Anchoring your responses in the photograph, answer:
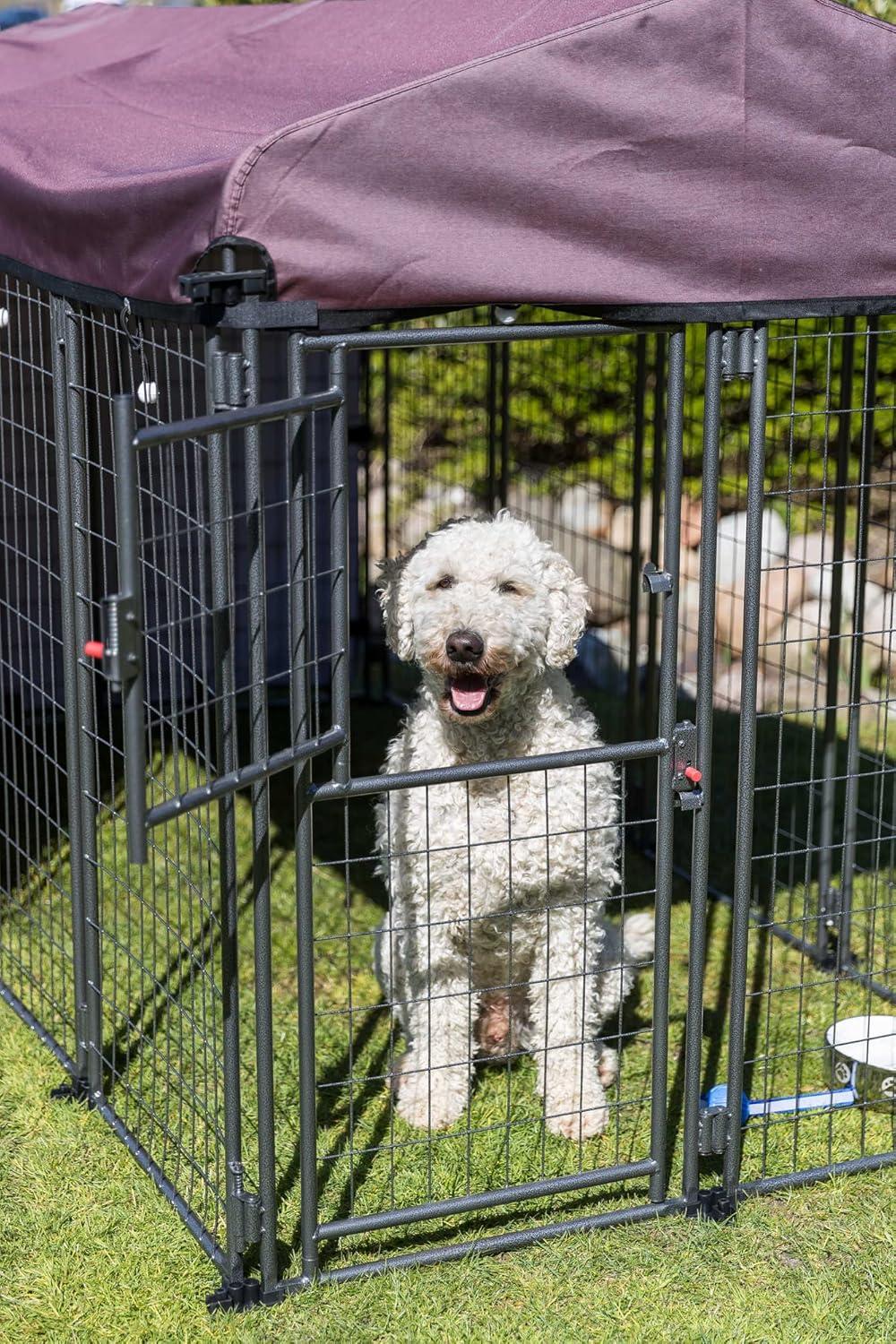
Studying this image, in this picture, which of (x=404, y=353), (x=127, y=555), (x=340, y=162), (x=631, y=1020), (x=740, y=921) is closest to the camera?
(x=127, y=555)

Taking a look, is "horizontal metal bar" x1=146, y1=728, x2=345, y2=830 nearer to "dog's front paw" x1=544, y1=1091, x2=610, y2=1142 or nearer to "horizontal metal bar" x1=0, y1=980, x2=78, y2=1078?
"dog's front paw" x1=544, y1=1091, x2=610, y2=1142

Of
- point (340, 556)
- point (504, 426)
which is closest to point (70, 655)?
point (340, 556)

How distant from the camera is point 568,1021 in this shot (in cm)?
462

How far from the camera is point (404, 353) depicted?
908cm

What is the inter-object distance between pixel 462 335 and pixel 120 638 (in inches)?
43.8

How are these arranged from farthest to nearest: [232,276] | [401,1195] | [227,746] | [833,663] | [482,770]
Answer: [833,663] → [401,1195] → [482,770] → [227,746] → [232,276]

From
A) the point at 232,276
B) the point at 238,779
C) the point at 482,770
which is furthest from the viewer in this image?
the point at 482,770

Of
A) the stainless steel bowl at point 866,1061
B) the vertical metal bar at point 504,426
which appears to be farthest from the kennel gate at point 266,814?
the vertical metal bar at point 504,426

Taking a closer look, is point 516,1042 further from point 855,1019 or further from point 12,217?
point 12,217

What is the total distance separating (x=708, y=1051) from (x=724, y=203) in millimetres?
2640

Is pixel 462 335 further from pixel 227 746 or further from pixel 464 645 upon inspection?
pixel 227 746

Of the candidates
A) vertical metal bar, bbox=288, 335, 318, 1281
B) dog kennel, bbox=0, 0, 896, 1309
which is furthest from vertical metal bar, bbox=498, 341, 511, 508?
vertical metal bar, bbox=288, 335, 318, 1281

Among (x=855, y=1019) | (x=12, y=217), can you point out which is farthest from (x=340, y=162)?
(x=855, y=1019)

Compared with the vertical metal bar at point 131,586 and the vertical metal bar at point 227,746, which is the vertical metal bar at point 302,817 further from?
the vertical metal bar at point 131,586
